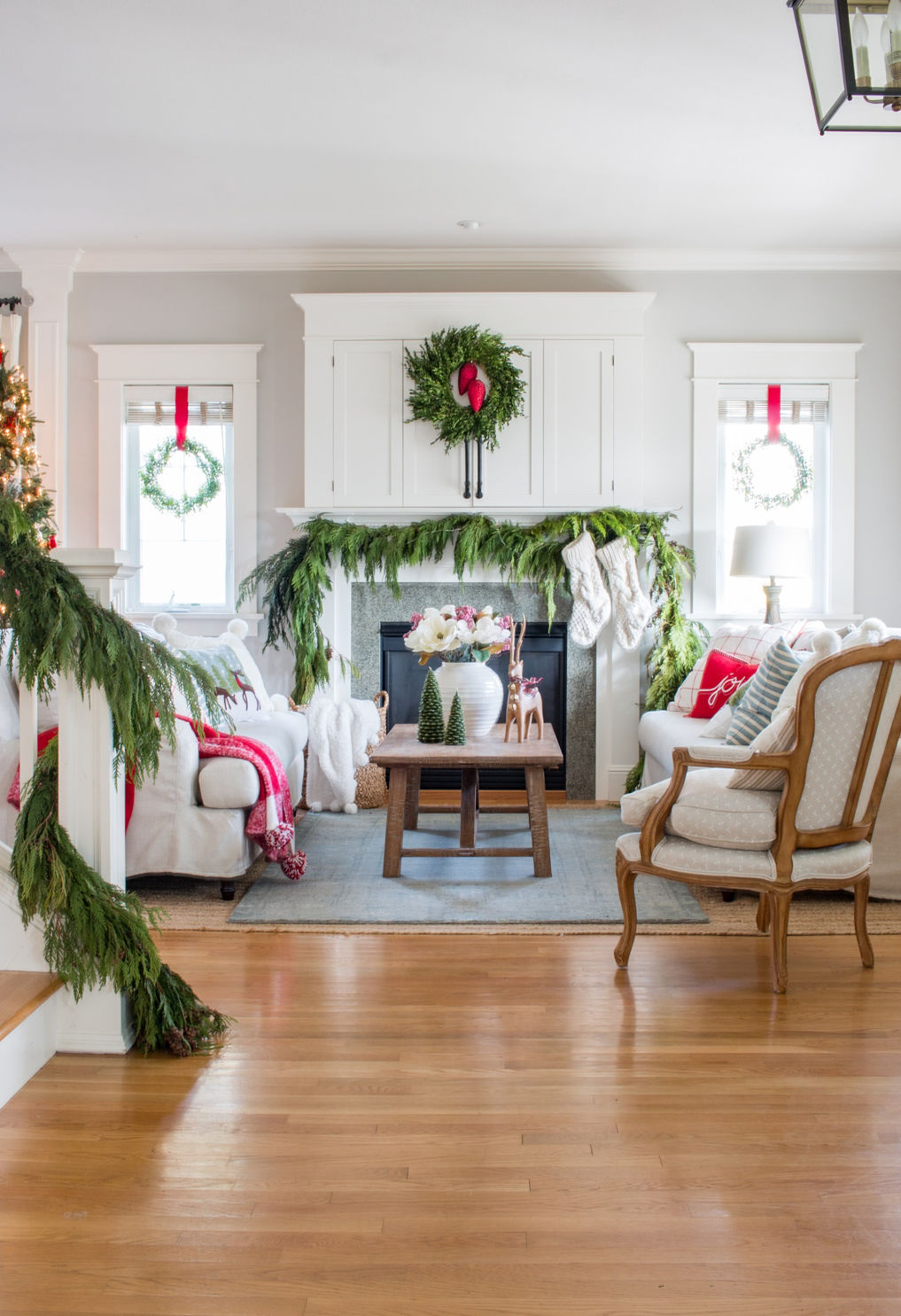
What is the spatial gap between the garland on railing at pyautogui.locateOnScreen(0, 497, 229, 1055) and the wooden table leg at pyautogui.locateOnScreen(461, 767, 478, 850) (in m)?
1.79

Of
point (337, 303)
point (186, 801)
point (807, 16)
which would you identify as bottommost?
point (186, 801)

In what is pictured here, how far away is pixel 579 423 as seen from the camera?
5.25m

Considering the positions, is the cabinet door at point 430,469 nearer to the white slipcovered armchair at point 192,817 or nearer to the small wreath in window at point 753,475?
the small wreath in window at point 753,475

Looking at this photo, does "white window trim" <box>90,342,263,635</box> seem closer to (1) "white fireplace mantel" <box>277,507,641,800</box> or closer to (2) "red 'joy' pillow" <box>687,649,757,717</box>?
(1) "white fireplace mantel" <box>277,507,641,800</box>

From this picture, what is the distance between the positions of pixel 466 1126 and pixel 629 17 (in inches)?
124

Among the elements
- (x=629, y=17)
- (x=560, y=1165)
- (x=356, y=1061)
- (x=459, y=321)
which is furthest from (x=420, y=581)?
(x=560, y=1165)

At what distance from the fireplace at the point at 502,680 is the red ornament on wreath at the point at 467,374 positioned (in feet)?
4.16

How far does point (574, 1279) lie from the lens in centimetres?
157

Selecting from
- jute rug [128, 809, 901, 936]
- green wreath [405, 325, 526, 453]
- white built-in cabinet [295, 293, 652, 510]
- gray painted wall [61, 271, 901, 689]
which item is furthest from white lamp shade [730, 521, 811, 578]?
jute rug [128, 809, 901, 936]

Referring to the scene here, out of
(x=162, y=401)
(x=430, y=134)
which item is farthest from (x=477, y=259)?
(x=162, y=401)

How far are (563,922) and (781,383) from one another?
11.2ft

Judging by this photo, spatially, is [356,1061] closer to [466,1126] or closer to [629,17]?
[466,1126]

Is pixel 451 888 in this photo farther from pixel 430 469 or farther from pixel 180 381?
pixel 180 381

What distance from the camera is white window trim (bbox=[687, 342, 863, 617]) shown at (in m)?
5.39
